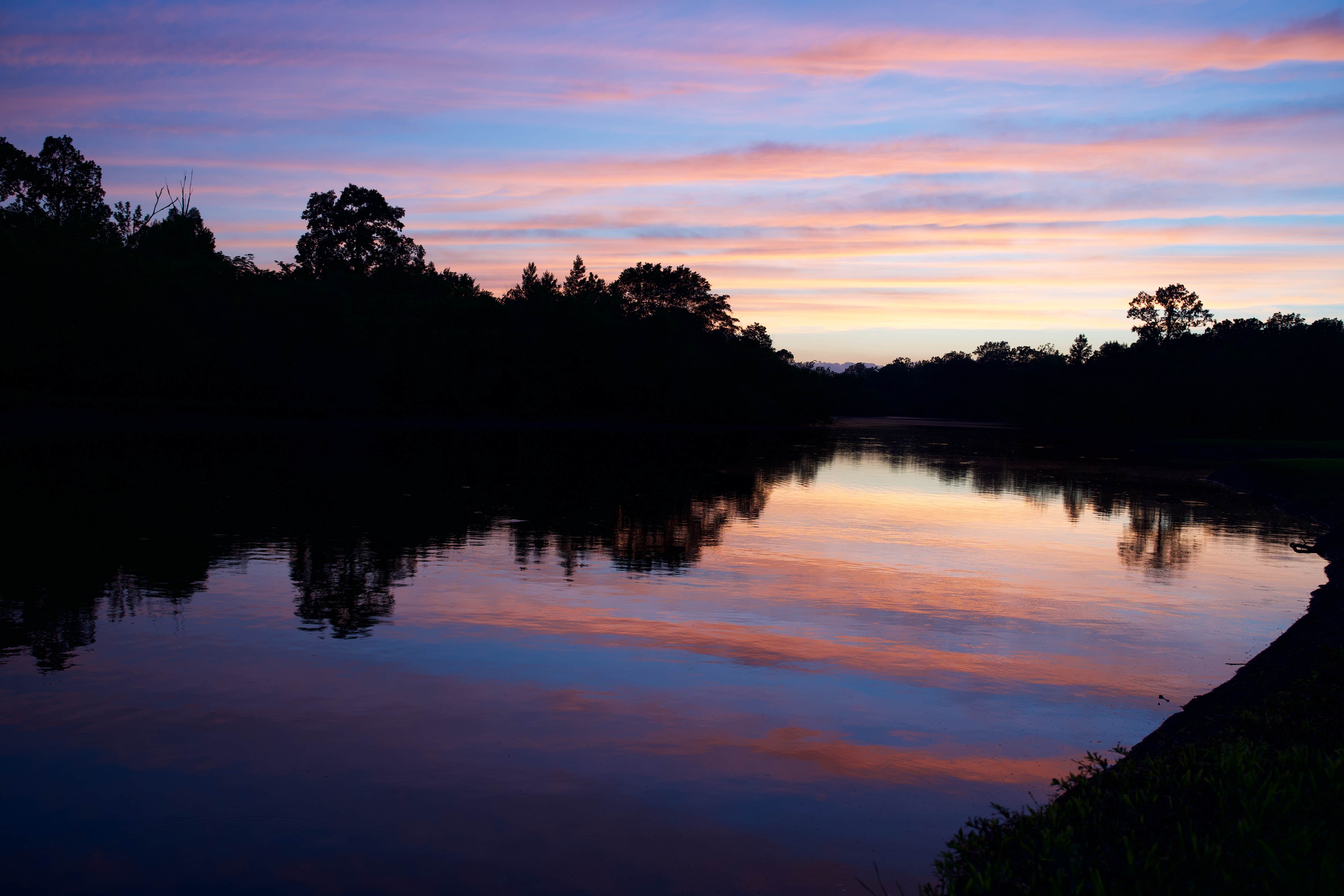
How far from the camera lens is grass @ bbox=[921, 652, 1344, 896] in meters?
5.91

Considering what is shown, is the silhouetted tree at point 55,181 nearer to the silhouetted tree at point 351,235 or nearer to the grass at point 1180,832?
the silhouetted tree at point 351,235

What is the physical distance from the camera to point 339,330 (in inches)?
3735

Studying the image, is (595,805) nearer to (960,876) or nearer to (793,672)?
(960,876)

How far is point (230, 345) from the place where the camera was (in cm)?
8731

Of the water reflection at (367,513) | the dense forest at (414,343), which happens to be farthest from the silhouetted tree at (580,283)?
the water reflection at (367,513)

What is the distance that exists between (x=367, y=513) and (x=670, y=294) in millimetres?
117283

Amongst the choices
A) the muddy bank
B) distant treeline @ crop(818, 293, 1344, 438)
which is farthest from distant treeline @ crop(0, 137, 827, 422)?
the muddy bank

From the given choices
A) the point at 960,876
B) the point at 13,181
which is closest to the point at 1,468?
the point at 960,876

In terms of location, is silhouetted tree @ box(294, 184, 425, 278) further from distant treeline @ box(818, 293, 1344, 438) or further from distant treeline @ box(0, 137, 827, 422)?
distant treeline @ box(818, 293, 1344, 438)

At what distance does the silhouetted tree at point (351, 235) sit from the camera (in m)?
135

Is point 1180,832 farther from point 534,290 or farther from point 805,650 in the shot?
point 534,290

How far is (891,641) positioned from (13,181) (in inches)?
4716

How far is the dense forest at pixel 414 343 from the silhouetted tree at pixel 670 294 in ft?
1.06

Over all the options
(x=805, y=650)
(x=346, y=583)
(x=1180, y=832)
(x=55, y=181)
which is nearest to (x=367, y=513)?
Result: (x=346, y=583)
